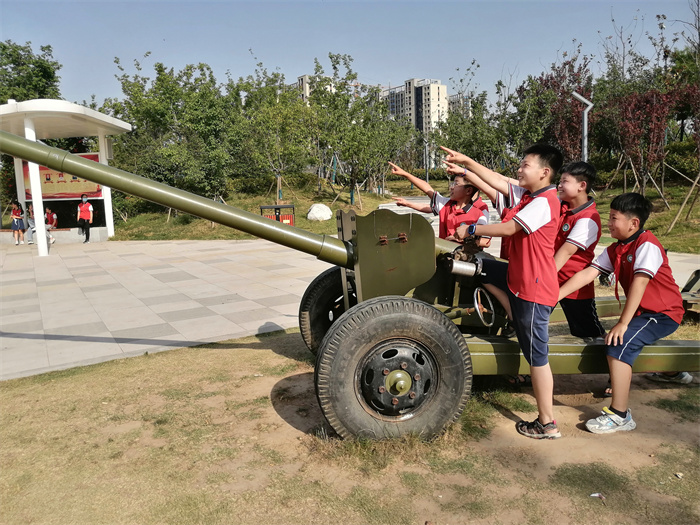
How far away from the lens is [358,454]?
287 cm

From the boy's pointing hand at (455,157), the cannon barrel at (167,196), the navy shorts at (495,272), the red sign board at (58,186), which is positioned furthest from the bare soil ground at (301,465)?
the red sign board at (58,186)

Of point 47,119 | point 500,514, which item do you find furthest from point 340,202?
point 500,514

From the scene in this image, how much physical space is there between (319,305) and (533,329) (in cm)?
188

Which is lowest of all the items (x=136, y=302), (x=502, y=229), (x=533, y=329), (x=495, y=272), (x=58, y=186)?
(x=136, y=302)

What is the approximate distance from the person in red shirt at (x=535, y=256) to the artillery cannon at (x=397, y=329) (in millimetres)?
228

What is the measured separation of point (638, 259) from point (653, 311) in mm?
364

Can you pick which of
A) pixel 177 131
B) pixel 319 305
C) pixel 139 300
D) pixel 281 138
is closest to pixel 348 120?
pixel 281 138

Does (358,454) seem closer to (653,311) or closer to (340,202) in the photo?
(653,311)

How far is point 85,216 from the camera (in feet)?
56.4

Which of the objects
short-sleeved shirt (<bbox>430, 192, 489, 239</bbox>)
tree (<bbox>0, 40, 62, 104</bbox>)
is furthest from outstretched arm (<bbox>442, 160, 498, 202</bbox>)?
tree (<bbox>0, 40, 62, 104</bbox>)

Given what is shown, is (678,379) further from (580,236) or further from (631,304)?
(580,236)

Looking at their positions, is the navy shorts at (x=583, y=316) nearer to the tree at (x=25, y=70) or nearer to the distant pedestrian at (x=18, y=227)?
the distant pedestrian at (x=18, y=227)

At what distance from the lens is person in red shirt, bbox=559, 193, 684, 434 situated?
3.11 meters

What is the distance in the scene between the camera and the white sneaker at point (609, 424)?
3.16 m
